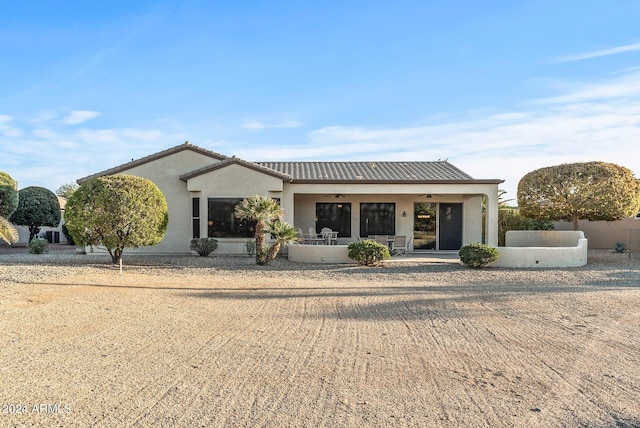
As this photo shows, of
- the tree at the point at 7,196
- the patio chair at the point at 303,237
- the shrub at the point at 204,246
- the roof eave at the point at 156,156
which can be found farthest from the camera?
the tree at the point at 7,196

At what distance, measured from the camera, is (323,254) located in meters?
17.1

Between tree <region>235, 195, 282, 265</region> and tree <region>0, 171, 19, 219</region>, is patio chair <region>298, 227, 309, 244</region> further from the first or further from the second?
tree <region>0, 171, 19, 219</region>

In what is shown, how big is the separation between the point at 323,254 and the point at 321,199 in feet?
18.8

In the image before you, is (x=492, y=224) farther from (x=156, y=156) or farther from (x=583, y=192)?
(x=156, y=156)

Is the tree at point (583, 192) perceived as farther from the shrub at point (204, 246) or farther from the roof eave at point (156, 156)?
the roof eave at point (156, 156)

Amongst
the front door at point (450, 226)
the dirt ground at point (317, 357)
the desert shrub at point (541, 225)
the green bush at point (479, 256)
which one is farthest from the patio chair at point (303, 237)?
the desert shrub at point (541, 225)

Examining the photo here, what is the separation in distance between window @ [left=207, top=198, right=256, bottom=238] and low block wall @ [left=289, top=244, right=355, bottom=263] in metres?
3.06

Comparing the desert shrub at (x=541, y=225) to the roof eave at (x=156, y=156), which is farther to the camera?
the desert shrub at (x=541, y=225)

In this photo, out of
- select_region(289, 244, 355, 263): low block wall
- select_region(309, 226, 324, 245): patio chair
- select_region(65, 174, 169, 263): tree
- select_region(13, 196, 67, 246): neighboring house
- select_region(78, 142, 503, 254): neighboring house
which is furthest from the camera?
select_region(13, 196, 67, 246): neighboring house

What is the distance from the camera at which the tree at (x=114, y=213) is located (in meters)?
14.9

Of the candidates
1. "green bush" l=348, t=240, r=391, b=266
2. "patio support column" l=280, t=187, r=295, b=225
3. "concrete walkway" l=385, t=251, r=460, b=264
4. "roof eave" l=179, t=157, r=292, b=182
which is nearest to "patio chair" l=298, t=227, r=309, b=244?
"patio support column" l=280, t=187, r=295, b=225

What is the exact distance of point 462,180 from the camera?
786 inches

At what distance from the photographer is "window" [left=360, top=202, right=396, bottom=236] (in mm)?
22500

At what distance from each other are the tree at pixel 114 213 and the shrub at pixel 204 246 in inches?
118
